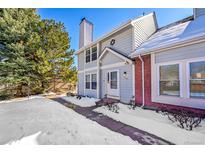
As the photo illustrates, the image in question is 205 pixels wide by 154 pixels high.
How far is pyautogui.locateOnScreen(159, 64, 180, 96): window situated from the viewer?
565cm

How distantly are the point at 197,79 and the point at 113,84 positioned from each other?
4963 mm

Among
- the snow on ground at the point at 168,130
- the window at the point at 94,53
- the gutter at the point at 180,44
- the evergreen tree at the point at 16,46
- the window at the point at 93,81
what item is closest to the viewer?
the snow on ground at the point at 168,130

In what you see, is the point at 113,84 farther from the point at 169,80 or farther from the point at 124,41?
the point at 169,80

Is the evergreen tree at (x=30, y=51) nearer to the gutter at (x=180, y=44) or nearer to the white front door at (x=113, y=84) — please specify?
the white front door at (x=113, y=84)

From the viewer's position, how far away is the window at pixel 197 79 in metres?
4.91

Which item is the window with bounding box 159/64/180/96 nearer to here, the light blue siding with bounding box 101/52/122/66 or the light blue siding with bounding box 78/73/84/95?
the light blue siding with bounding box 101/52/122/66

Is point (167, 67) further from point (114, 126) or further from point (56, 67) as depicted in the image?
point (56, 67)

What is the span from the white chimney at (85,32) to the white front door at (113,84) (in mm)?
6740

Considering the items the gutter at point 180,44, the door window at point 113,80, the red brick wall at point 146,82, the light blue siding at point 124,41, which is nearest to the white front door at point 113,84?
the door window at point 113,80

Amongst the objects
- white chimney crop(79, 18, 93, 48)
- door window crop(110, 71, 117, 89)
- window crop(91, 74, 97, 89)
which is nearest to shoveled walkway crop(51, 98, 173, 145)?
door window crop(110, 71, 117, 89)

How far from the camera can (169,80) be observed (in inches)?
233

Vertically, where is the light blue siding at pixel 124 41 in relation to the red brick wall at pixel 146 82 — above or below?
above

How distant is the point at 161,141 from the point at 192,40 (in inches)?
152

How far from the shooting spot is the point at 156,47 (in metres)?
6.07
